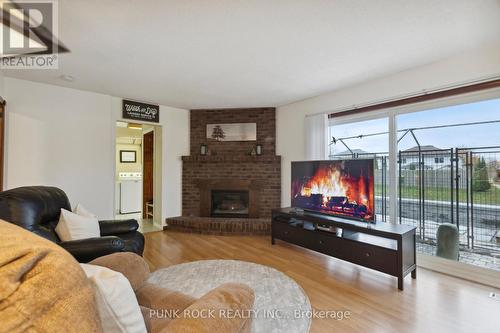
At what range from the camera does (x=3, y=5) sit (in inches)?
36.5

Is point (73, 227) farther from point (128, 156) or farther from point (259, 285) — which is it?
point (128, 156)

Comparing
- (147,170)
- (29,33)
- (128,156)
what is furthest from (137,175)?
(29,33)

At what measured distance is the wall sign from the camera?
3.83m

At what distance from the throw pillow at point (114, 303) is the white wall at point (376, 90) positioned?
3256mm

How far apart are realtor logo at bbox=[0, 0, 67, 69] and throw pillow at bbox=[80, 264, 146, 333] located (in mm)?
1083

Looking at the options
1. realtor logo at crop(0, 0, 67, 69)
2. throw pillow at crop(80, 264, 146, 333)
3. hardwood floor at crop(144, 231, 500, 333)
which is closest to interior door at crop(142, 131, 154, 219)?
hardwood floor at crop(144, 231, 500, 333)

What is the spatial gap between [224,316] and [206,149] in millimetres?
3759

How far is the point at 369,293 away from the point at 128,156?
6205 mm

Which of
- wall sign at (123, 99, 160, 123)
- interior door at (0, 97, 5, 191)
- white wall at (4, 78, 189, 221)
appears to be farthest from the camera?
wall sign at (123, 99, 160, 123)

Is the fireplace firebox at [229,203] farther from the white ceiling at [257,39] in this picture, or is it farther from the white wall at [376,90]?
the white ceiling at [257,39]

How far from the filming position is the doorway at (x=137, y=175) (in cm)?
462

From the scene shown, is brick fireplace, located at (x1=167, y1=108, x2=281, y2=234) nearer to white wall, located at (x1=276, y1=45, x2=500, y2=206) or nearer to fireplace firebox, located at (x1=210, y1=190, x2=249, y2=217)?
fireplace firebox, located at (x1=210, y1=190, x2=249, y2=217)

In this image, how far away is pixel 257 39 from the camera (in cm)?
207

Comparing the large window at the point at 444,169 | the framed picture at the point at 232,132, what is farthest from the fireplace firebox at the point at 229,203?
the large window at the point at 444,169
